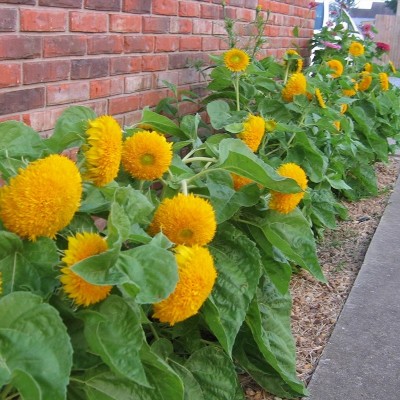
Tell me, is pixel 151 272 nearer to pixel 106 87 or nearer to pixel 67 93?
pixel 67 93

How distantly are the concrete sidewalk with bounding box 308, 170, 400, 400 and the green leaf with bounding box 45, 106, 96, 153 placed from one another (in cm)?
143

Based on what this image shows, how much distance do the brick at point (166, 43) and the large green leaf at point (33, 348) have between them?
2.52 meters

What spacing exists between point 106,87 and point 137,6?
1.54ft

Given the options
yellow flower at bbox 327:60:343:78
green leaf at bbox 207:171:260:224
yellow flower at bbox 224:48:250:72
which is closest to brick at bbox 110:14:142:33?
yellow flower at bbox 224:48:250:72

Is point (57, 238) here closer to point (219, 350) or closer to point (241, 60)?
point (219, 350)

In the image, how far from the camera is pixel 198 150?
2631mm

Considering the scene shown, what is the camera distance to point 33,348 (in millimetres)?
1312

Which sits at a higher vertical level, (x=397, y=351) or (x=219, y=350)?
(x=219, y=350)

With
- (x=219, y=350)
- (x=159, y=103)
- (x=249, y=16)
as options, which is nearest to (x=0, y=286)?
(x=219, y=350)

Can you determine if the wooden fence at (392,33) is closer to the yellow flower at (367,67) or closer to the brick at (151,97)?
the yellow flower at (367,67)

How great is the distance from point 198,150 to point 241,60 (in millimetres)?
892

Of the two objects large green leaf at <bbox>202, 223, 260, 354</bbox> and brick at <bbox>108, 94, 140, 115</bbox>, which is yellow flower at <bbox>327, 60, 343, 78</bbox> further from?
large green leaf at <bbox>202, 223, 260, 354</bbox>

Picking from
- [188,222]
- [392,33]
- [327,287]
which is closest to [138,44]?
[327,287]

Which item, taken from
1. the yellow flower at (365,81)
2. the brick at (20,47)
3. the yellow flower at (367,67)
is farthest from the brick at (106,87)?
the yellow flower at (367,67)
